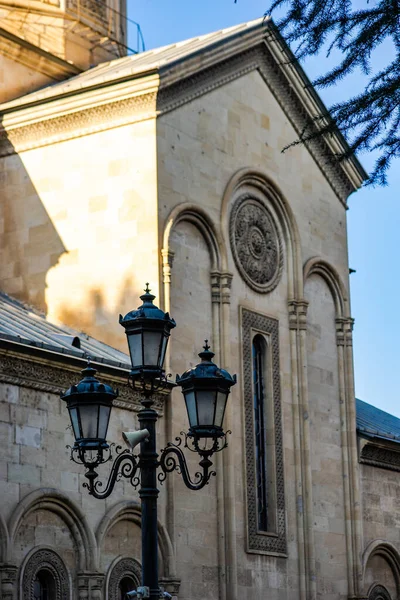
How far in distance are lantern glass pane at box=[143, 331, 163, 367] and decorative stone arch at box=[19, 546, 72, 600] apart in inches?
249

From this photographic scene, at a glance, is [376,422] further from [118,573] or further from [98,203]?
[118,573]

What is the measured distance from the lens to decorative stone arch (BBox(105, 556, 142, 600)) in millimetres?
18359

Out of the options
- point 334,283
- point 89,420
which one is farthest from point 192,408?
point 334,283

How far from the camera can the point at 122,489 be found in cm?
1900

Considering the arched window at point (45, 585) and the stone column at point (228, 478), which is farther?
the stone column at point (228, 478)

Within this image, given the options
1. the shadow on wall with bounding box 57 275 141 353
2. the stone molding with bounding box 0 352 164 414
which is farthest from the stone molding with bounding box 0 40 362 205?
the stone molding with bounding box 0 352 164 414

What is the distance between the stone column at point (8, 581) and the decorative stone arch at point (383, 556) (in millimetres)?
9686

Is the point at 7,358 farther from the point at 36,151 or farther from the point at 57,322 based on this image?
the point at 36,151

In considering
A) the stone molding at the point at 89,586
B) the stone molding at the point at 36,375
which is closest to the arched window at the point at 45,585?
the stone molding at the point at 89,586

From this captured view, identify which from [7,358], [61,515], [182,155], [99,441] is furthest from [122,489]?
[99,441]

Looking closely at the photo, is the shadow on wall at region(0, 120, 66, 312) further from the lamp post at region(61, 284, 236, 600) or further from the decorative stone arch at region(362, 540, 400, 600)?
the lamp post at region(61, 284, 236, 600)

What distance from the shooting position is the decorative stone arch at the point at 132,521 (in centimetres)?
1839

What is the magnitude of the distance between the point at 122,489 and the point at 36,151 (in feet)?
20.7

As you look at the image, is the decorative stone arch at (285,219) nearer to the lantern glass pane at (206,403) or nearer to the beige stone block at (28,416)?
the beige stone block at (28,416)
